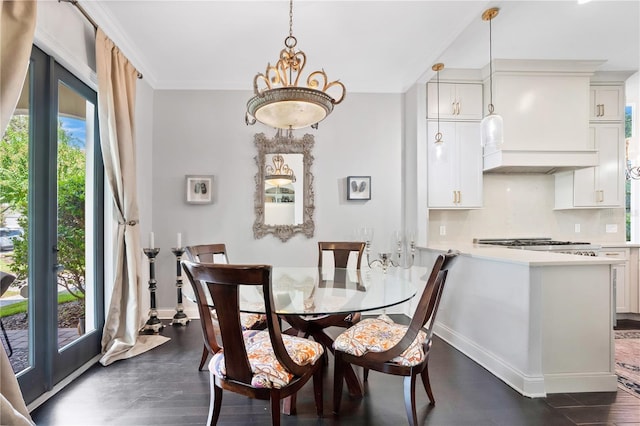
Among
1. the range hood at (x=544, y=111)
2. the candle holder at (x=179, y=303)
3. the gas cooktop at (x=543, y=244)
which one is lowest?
the candle holder at (x=179, y=303)

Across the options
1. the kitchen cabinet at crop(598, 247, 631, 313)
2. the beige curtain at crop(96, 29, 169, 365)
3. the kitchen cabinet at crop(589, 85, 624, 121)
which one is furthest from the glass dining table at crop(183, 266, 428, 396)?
the kitchen cabinet at crop(589, 85, 624, 121)

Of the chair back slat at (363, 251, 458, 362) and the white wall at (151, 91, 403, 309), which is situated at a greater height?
the white wall at (151, 91, 403, 309)

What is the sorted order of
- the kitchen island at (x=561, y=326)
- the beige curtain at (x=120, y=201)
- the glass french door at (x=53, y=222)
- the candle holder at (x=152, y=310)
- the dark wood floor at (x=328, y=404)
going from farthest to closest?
the candle holder at (x=152, y=310) < the beige curtain at (x=120, y=201) < the kitchen island at (x=561, y=326) < the glass french door at (x=53, y=222) < the dark wood floor at (x=328, y=404)

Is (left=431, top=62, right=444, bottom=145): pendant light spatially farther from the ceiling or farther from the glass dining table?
the glass dining table

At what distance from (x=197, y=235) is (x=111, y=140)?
1.39 meters

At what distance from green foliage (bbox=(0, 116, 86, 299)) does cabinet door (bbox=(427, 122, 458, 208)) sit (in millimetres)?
3327

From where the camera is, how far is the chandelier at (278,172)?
3.50m

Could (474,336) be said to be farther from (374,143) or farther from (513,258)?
(374,143)

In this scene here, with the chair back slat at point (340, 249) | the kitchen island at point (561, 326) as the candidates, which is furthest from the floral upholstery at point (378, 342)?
the chair back slat at point (340, 249)

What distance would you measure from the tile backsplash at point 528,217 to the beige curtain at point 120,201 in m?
3.42

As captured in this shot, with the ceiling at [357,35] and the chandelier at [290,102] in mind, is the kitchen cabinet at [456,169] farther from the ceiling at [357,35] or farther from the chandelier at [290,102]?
the chandelier at [290,102]

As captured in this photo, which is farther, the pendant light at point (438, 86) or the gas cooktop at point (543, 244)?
the gas cooktop at point (543, 244)

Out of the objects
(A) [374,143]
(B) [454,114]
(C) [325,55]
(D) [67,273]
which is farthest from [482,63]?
(D) [67,273]

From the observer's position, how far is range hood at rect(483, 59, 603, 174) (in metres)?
3.23
